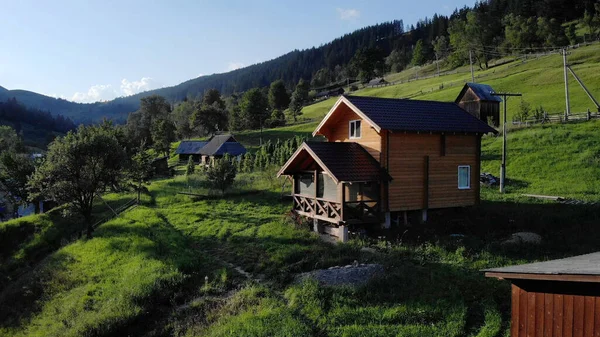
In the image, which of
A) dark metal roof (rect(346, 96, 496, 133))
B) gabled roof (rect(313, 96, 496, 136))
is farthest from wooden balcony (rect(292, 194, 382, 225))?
dark metal roof (rect(346, 96, 496, 133))

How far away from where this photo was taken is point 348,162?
752 inches

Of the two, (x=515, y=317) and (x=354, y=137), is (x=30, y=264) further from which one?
(x=515, y=317)

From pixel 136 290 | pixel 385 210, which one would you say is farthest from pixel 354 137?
pixel 136 290

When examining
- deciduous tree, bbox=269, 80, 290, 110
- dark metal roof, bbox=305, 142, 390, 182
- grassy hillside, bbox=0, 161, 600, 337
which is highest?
deciduous tree, bbox=269, 80, 290, 110

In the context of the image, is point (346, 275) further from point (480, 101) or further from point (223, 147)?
point (223, 147)

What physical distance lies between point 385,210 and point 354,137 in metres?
4.20

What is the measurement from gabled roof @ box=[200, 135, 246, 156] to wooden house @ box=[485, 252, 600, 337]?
48.9m

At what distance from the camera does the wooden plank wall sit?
6863 mm

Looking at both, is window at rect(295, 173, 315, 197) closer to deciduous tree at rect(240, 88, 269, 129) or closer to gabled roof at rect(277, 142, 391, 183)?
gabled roof at rect(277, 142, 391, 183)

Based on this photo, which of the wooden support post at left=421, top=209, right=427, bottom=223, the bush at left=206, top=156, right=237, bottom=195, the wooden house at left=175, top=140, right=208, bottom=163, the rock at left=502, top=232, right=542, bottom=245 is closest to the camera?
the rock at left=502, top=232, right=542, bottom=245

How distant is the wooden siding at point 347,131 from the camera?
19.8 meters

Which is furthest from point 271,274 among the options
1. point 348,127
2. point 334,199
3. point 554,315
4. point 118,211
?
point 118,211

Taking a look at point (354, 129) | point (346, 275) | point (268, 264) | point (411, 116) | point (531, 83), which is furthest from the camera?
point (531, 83)

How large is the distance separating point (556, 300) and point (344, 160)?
12.4 meters
